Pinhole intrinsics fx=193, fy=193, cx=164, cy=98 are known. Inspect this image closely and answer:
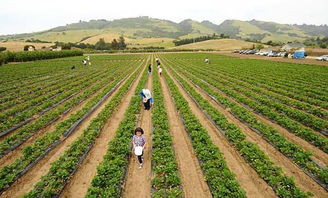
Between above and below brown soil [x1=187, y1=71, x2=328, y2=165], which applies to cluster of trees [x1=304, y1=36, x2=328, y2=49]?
above

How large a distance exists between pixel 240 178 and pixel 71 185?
6.26m

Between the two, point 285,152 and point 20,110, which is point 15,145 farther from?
point 285,152

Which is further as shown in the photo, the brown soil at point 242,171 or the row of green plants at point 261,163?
the brown soil at point 242,171

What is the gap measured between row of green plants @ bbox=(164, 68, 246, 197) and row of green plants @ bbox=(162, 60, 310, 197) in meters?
1.17

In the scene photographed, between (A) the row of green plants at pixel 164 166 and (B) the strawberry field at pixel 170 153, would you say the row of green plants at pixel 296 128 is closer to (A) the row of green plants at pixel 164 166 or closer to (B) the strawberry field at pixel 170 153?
(B) the strawberry field at pixel 170 153

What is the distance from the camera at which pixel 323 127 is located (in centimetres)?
1068

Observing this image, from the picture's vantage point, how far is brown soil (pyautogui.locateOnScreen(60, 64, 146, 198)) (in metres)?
6.85

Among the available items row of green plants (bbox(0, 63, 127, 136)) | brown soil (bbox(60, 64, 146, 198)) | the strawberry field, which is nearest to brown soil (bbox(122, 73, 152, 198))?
the strawberry field

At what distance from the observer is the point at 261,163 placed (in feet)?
25.2

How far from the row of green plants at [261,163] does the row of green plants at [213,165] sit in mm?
1173

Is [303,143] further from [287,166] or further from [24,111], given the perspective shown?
[24,111]

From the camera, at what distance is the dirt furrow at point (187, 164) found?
266 inches

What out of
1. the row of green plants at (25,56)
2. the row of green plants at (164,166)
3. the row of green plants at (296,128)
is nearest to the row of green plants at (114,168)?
the row of green plants at (164,166)

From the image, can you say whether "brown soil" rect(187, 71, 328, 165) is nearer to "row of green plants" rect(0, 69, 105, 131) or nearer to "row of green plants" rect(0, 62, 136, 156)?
"row of green plants" rect(0, 62, 136, 156)
